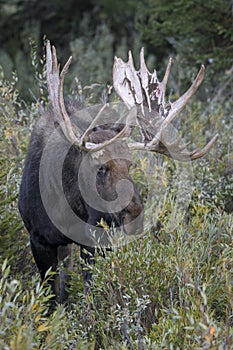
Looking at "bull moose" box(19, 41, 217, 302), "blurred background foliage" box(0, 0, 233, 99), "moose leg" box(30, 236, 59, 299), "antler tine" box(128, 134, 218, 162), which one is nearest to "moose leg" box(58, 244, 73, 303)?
"bull moose" box(19, 41, 217, 302)

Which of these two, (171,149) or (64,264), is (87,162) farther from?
(64,264)

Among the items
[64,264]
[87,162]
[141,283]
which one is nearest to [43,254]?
[64,264]

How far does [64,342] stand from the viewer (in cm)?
335

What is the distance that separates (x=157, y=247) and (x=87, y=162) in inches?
30.3

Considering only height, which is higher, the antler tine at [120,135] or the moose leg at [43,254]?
Result: the antler tine at [120,135]

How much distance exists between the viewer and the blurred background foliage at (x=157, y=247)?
337 cm

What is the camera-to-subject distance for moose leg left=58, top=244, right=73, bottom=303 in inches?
207

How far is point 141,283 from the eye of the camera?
13.8 ft

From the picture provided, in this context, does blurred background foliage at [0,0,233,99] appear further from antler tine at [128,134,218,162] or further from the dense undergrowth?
antler tine at [128,134,218,162]

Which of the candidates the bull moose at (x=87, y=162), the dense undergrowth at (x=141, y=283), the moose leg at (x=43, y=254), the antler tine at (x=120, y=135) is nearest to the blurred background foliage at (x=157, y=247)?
the dense undergrowth at (x=141, y=283)

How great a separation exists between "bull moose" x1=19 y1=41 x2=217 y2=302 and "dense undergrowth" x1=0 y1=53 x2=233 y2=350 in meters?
0.27

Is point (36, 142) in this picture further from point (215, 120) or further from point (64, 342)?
point (215, 120)

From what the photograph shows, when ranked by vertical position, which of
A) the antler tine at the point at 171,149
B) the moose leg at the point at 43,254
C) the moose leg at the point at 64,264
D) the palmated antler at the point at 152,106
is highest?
the palmated antler at the point at 152,106

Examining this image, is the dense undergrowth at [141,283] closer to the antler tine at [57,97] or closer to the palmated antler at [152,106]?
the palmated antler at [152,106]
